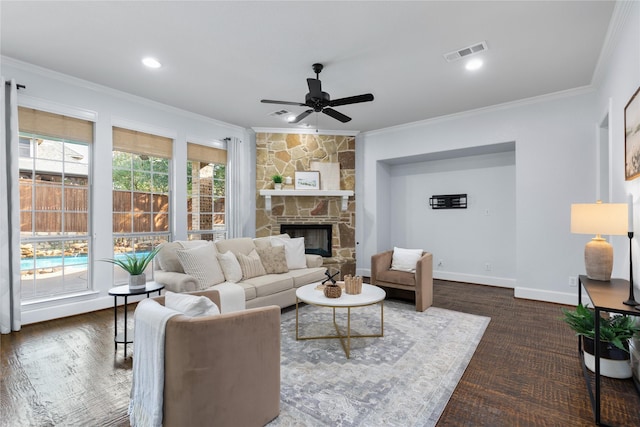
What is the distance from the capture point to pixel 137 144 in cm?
450

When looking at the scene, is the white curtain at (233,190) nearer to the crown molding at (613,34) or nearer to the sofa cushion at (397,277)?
the sofa cushion at (397,277)

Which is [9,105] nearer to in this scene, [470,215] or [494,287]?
[470,215]

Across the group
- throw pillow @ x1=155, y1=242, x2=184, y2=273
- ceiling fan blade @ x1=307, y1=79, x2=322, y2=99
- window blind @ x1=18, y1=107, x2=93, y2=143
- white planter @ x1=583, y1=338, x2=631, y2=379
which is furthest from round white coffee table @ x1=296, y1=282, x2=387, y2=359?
window blind @ x1=18, y1=107, x2=93, y2=143

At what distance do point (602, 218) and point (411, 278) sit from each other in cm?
209

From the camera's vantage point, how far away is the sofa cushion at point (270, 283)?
11.6ft

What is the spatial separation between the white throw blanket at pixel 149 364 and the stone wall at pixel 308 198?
13.7ft

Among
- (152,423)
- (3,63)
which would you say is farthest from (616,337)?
(3,63)

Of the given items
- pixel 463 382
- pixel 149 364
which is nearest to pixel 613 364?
pixel 463 382

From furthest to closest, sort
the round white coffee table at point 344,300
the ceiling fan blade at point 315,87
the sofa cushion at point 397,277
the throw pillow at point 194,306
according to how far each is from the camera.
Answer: the sofa cushion at point 397,277 → the ceiling fan blade at point 315,87 → the round white coffee table at point 344,300 → the throw pillow at point 194,306

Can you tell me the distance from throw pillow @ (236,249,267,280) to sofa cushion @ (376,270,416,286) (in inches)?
63.0

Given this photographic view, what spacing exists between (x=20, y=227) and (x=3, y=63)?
1755 mm

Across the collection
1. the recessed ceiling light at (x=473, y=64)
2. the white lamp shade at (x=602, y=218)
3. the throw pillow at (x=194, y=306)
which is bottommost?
the throw pillow at (x=194, y=306)

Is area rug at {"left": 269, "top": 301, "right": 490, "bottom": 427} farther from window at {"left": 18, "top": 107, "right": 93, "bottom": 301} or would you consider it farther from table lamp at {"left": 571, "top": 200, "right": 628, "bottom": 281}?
window at {"left": 18, "top": 107, "right": 93, "bottom": 301}

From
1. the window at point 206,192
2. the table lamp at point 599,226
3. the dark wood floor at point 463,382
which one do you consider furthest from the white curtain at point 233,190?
the table lamp at point 599,226
